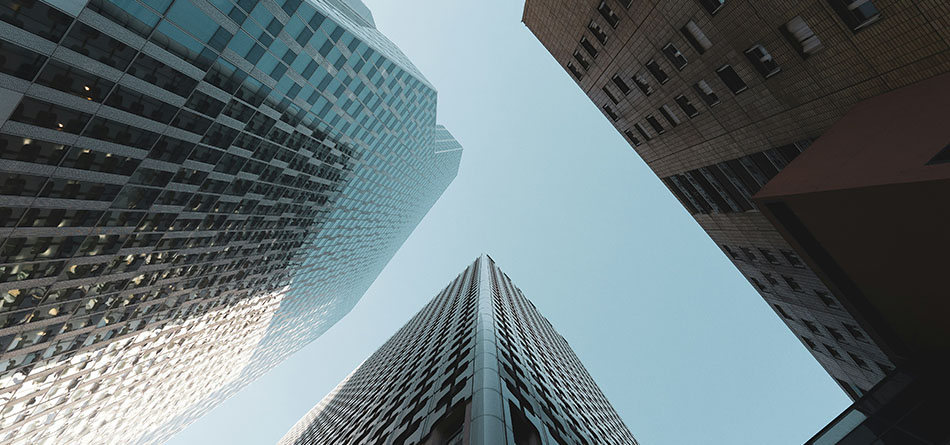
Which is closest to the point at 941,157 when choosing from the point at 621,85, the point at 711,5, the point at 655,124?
the point at 711,5

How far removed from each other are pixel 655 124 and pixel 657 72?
545 centimetres

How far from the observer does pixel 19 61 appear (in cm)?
1738

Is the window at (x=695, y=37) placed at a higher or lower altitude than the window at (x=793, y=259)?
higher

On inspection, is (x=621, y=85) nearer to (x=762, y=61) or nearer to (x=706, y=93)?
(x=706, y=93)

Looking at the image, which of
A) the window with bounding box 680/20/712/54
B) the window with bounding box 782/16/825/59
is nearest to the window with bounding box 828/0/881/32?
the window with bounding box 782/16/825/59

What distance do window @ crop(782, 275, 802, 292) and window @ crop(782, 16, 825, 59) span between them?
19894 mm

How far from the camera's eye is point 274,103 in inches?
1314

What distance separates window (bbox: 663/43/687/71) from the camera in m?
23.9

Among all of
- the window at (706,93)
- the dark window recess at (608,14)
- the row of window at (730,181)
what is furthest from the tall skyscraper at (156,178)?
the row of window at (730,181)

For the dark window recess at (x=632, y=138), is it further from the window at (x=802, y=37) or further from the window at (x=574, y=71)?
the window at (x=802, y=37)

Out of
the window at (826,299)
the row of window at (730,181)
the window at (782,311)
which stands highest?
the row of window at (730,181)

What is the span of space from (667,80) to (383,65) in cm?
3464

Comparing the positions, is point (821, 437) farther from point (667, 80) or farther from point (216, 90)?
point (216, 90)

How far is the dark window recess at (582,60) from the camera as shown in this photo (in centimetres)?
3225
